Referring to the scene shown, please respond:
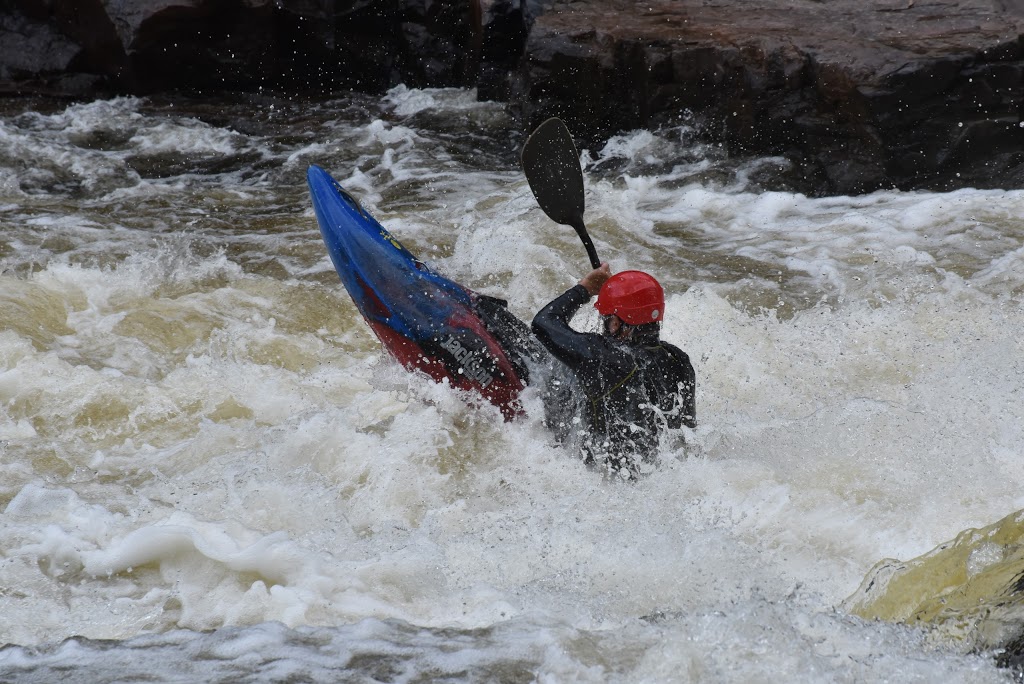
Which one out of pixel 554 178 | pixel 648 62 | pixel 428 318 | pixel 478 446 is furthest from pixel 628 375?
pixel 648 62

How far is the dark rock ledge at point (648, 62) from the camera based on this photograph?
21.3ft

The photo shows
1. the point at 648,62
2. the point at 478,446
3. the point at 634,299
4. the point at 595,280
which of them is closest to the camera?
the point at 634,299

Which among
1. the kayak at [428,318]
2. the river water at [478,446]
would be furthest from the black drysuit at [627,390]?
the kayak at [428,318]

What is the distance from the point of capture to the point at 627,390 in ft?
11.3

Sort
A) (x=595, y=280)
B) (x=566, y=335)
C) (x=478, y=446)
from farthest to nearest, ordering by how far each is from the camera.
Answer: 1. (x=478, y=446)
2. (x=595, y=280)
3. (x=566, y=335)

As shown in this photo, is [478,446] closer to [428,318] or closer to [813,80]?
[428,318]

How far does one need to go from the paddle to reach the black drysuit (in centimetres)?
106

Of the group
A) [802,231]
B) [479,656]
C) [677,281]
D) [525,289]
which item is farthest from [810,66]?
[479,656]

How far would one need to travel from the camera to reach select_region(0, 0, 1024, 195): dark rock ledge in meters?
6.48

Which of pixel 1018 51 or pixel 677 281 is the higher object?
pixel 1018 51

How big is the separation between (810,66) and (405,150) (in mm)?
3028

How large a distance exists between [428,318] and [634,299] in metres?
0.97

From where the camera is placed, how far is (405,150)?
7809 mm

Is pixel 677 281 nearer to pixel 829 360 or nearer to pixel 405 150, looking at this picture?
pixel 829 360
